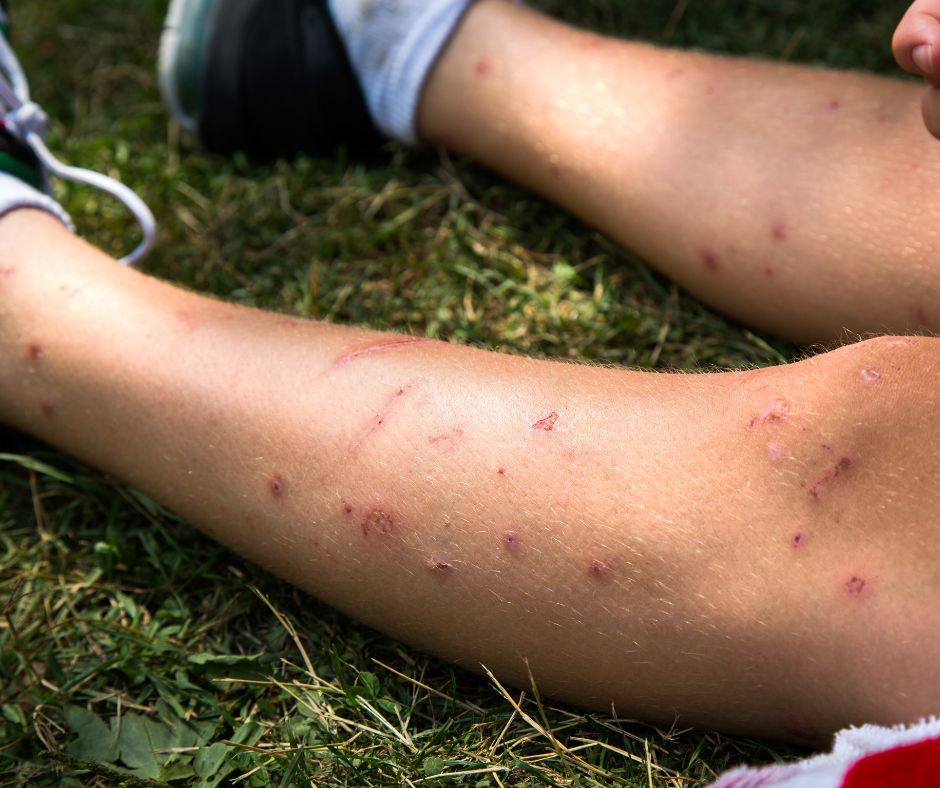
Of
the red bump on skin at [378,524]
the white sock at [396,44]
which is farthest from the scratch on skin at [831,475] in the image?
the white sock at [396,44]

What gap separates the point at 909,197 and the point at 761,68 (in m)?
0.40

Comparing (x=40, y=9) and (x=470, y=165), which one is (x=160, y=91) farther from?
(x=470, y=165)

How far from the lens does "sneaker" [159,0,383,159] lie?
1817mm

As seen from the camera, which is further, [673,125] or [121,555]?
[673,125]

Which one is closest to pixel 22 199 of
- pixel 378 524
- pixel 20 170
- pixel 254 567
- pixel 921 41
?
pixel 20 170

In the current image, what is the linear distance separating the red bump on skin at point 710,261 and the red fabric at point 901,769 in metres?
0.79

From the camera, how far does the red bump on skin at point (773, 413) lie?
105 cm

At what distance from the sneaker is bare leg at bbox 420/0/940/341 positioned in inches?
7.9

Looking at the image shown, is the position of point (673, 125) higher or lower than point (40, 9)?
higher

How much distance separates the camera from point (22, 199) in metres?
1.44

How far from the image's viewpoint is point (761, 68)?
5.03 feet

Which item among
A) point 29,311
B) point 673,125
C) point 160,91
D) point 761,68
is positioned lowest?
point 29,311

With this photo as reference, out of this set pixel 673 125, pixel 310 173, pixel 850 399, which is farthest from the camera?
pixel 310 173

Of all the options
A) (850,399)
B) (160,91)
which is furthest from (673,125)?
(160,91)
